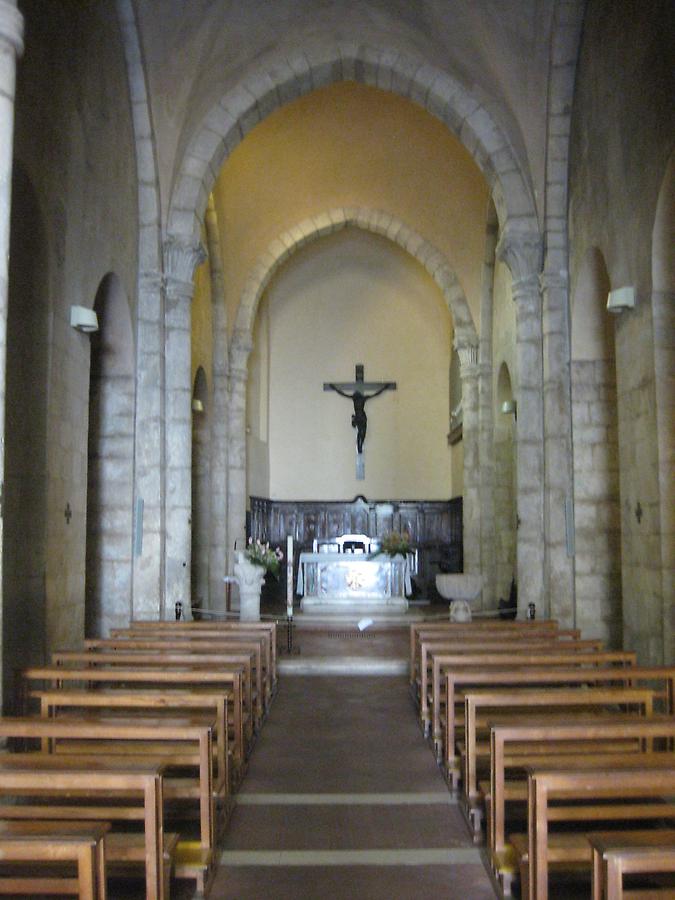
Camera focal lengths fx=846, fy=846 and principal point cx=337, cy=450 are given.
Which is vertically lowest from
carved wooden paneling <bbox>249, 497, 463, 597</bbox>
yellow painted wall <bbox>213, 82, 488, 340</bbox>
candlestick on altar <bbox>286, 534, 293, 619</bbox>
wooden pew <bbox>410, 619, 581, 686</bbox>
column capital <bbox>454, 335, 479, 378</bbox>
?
wooden pew <bbox>410, 619, 581, 686</bbox>

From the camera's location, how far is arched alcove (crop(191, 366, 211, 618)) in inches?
586

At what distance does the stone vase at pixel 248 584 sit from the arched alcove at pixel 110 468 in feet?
4.49

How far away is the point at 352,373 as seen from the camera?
19.4 meters

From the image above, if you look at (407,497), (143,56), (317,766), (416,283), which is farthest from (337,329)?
(317,766)

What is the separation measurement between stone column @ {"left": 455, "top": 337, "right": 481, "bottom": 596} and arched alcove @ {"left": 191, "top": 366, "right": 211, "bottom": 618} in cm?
472

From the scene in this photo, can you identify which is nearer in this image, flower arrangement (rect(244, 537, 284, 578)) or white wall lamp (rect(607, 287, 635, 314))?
white wall lamp (rect(607, 287, 635, 314))

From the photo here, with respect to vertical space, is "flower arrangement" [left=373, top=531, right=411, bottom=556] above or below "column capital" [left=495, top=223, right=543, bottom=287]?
below

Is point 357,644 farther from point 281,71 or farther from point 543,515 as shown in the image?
point 281,71

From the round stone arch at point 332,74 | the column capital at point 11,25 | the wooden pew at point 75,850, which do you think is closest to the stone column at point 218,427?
the round stone arch at point 332,74

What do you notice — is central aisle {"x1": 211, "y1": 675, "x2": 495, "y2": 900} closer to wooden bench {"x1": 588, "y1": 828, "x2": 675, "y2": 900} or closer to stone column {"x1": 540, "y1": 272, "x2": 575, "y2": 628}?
wooden bench {"x1": 588, "y1": 828, "x2": 675, "y2": 900}

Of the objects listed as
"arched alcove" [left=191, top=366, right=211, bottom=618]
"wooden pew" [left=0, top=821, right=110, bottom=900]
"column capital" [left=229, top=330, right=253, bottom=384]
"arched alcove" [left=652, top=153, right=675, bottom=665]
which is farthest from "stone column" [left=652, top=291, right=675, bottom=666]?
"column capital" [left=229, top=330, right=253, bottom=384]

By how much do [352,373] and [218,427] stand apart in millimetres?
4803

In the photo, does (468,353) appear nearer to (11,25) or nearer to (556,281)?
(556,281)

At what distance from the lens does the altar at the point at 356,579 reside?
13.9m
